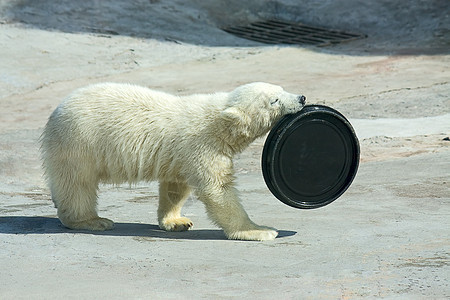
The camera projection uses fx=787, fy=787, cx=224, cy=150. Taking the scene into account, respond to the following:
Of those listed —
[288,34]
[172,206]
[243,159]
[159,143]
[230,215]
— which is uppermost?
[288,34]

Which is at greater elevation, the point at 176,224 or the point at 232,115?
the point at 232,115

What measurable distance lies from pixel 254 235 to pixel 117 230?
100cm

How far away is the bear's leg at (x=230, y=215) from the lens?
4969 mm

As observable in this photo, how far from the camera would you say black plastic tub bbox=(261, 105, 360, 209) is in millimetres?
5012

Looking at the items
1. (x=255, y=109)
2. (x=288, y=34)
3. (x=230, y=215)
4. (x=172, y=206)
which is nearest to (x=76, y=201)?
(x=172, y=206)

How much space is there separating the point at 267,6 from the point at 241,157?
24.2 feet

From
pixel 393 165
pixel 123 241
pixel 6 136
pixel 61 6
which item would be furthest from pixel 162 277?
pixel 61 6

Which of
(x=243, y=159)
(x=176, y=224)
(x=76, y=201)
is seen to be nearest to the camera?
(x=76, y=201)

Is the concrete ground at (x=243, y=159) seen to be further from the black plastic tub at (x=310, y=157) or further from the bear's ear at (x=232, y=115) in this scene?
the bear's ear at (x=232, y=115)

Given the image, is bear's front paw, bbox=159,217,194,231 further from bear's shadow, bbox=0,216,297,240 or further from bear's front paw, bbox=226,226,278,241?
bear's front paw, bbox=226,226,278,241

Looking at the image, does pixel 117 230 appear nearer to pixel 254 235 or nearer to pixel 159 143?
pixel 159 143

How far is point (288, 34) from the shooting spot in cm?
1352

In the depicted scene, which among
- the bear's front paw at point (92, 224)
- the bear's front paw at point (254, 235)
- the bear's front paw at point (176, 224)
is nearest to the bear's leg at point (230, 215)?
the bear's front paw at point (254, 235)

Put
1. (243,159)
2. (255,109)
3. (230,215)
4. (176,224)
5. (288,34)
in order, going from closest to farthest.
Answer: (230,215) → (255,109) → (176,224) → (243,159) → (288,34)
